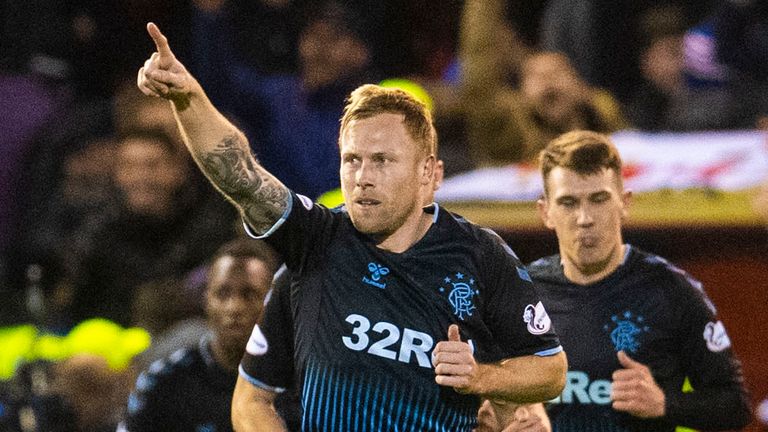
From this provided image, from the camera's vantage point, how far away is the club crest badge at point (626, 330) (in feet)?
18.2

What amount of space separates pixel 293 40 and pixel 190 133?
6.17 metres

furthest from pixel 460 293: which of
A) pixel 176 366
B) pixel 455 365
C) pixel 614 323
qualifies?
pixel 176 366

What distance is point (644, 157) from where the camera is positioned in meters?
8.24

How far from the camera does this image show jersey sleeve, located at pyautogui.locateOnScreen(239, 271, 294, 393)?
478 centimetres

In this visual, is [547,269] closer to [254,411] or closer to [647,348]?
[647,348]

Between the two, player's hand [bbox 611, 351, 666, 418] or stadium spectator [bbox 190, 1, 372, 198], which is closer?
player's hand [bbox 611, 351, 666, 418]

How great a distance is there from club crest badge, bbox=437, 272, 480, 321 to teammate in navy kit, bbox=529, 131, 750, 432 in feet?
3.48

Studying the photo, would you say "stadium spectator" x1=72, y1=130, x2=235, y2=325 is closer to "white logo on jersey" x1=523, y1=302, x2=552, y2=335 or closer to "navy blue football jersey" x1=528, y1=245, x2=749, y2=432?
"navy blue football jersey" x1=528, y1=245, x2=749, y2=432

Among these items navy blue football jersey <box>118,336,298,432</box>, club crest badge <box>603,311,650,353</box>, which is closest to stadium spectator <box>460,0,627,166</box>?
navy blue football jersey <box>118,336,298,432</box>

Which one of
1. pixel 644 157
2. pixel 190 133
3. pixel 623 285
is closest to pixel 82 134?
pixel 644 157

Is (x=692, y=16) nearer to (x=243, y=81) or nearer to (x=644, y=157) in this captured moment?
(x=644, y=157)

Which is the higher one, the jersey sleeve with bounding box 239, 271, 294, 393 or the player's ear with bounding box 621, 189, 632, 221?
the player's ear with bounding box 621, 189, 632, 221

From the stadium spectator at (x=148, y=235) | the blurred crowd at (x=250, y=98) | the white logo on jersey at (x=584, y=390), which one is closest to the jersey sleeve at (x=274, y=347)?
the white logo on jersey at (x=584, y=390)

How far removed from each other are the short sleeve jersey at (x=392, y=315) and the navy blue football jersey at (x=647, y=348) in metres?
0.88
